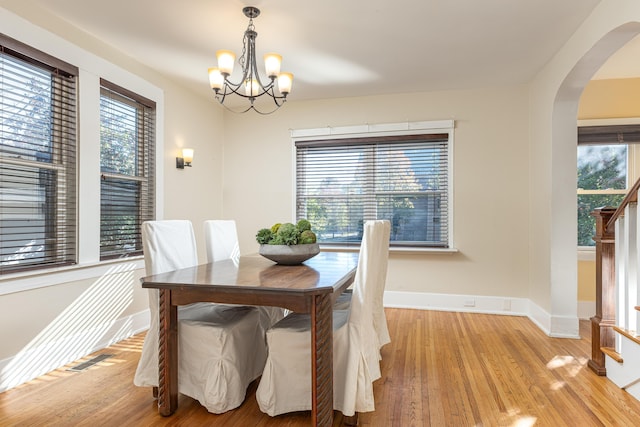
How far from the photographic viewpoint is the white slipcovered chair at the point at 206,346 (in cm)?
208

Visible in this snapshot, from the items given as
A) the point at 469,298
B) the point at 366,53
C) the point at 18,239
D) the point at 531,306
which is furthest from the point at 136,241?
the point at 531,306

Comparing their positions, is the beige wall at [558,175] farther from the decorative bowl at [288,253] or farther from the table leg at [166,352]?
the table leg at [166,352]

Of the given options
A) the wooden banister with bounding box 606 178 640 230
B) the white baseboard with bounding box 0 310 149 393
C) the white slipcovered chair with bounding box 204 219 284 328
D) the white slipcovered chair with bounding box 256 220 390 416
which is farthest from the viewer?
the white slipcovered chair with bounding box 204 219 284 328

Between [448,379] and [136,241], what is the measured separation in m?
3.00

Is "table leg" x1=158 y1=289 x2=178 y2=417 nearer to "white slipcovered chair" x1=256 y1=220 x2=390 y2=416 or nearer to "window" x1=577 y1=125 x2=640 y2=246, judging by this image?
"white slipcovered chair" x1=256 y1=220 x2=390 y2=416

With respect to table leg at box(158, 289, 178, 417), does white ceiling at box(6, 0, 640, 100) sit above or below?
above

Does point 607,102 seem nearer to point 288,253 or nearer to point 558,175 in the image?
point 558,175

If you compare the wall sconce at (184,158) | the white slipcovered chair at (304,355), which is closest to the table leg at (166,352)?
the white slipcovered chair at (304,355)

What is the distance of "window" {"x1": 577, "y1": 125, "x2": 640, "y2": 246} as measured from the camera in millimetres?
3994

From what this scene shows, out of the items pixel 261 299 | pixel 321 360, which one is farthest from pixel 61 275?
pixel 321 360

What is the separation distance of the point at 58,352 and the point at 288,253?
1889mm

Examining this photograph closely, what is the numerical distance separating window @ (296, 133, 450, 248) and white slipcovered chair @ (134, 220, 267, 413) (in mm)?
2424

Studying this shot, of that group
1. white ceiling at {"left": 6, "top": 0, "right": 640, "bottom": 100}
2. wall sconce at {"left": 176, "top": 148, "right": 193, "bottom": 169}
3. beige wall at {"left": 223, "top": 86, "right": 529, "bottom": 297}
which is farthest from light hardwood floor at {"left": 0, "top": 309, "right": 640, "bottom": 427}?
white ceiling at {"left": 6, "top": 0, "right": 640, "bottom": 100}

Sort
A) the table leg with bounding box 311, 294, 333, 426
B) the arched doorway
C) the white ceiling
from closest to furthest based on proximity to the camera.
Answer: the table leg with bounding box 311, 294, 333, 426 < the white ceiling < the arched doorway
